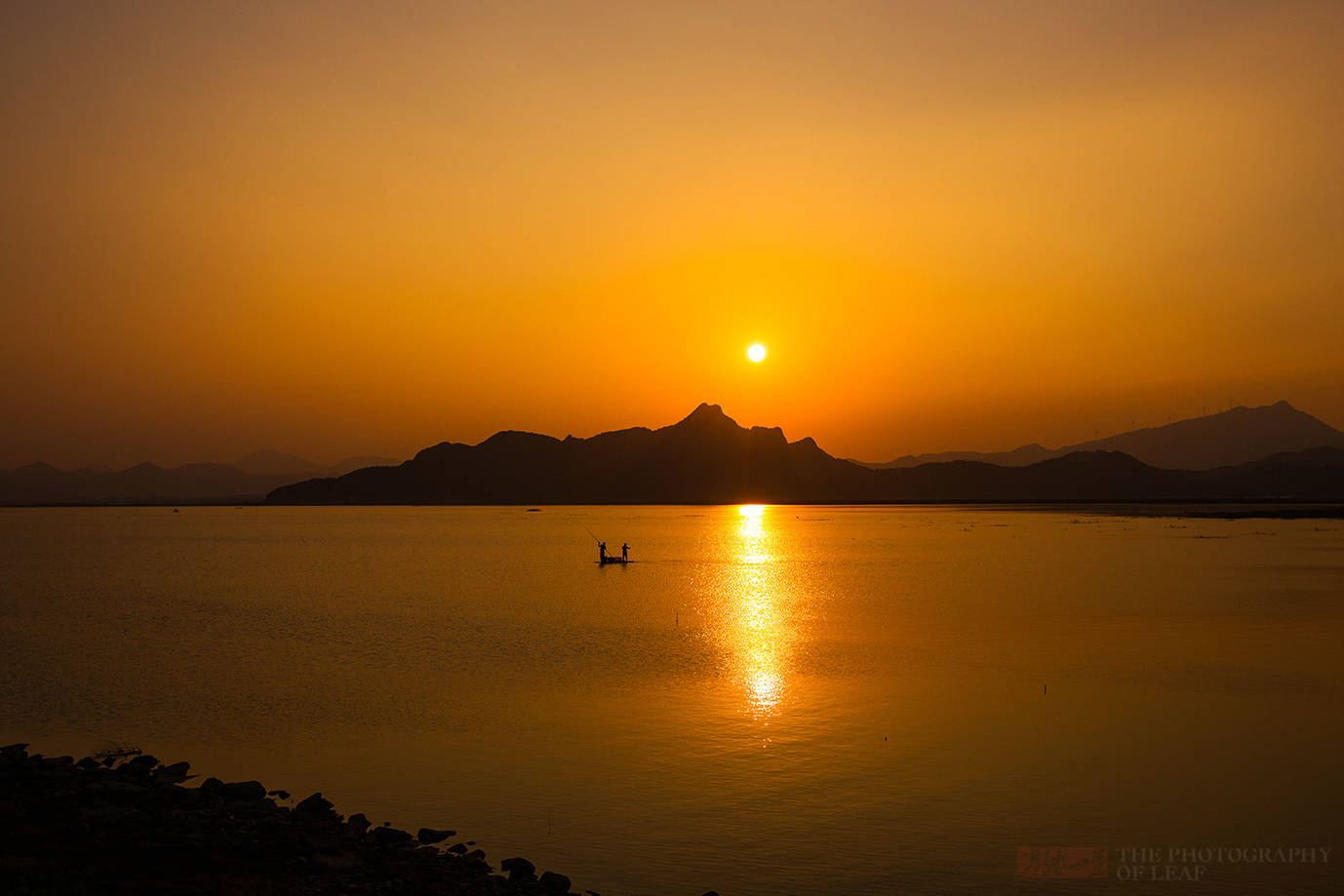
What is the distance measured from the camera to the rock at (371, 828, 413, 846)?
1641cm

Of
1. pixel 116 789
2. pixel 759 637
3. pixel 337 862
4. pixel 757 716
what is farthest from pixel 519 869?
pixel 759 637

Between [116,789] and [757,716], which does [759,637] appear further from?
[116,789]

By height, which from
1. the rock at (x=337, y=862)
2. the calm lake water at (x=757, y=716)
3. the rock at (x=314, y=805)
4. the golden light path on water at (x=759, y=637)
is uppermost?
the rock at (x=337, y=862)

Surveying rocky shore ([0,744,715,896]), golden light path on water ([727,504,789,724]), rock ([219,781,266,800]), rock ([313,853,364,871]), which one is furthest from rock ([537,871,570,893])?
golden light path on water ([727,504,789,724])

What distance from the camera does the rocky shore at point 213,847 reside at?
1388 centimetres

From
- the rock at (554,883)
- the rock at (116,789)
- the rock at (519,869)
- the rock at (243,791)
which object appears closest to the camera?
the rock at (554,883)

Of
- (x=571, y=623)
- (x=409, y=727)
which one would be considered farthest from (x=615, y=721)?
(x=571, y=623)

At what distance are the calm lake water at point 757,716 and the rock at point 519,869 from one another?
73 cm

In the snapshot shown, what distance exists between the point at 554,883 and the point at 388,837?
138 inches

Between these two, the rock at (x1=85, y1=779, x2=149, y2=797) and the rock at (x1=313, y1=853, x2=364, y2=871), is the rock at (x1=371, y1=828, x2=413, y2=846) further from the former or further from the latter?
the rock at (x1=85, y1=779, x2=149, y2=797)

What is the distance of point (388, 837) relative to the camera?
16531 millimetres

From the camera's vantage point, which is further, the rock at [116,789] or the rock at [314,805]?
the rock at [116,789]

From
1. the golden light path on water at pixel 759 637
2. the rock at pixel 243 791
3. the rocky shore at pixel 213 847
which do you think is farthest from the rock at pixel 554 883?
the golden light path on water at pixel 759 637

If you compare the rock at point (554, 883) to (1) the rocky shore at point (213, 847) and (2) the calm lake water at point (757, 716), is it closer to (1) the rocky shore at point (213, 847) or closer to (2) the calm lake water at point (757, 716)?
(1) the rocky shore at point (213, 847)
